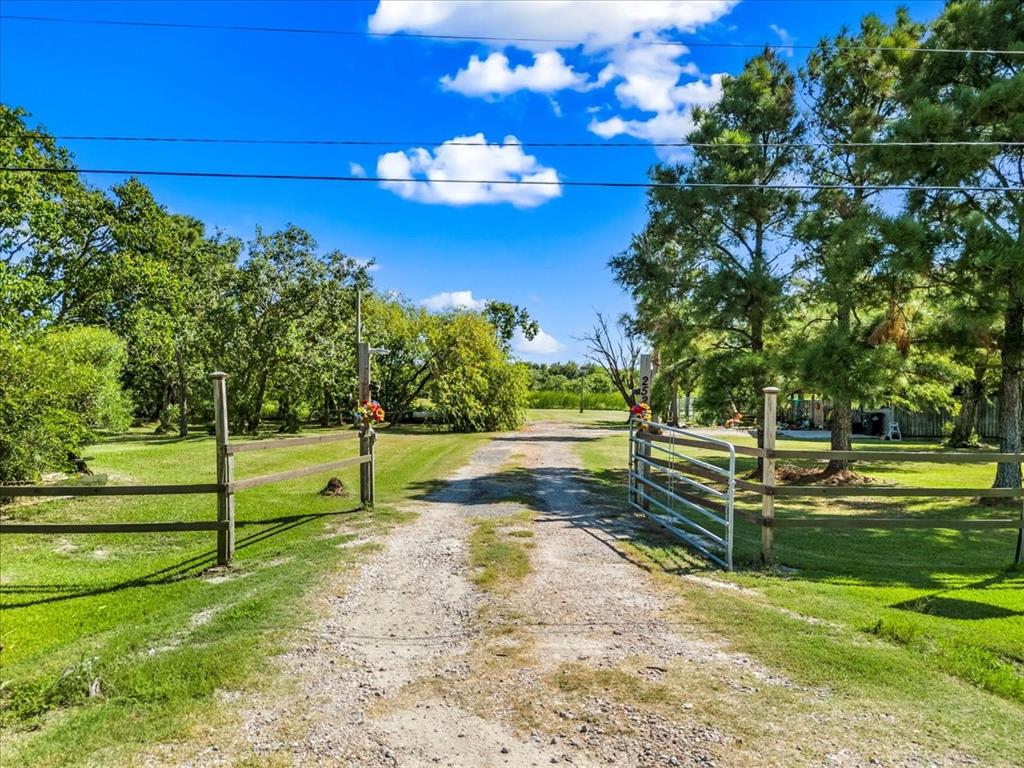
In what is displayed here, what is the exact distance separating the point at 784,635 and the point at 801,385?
863 centimetres

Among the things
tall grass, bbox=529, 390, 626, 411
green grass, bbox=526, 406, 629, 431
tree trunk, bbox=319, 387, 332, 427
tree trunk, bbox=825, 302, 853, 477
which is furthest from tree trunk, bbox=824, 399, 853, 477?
tall grass, bbox=529, 390, 626, 411

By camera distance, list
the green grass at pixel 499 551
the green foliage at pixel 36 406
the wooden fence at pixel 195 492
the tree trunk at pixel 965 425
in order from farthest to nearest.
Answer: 1. the tree trunk at pixel 965 425
2. the green foliage at pixel 36 406
3. the green grass at pixel 499 551
4. the wooden fence at pixel 195 492

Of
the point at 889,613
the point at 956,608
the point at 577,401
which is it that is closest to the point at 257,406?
the point at 889,613

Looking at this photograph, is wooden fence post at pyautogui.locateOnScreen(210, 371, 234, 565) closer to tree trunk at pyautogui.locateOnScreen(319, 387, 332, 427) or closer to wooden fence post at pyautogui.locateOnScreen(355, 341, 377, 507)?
wooden fence post at pyautogui.locateOnScreen(355, 341, 377, 507)

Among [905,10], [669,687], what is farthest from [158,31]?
[905,10]

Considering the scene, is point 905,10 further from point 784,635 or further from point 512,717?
point 512,717

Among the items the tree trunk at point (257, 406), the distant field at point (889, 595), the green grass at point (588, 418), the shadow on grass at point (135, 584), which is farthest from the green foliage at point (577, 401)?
the shadow on grass at point (135, 584)

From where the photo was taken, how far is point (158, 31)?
782 cm

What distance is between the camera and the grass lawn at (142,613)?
2975mm

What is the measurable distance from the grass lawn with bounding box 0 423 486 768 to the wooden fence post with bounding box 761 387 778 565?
423cm

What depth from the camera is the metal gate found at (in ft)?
19.9

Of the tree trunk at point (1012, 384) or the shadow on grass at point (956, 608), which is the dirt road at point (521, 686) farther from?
the tree trunk at point (1012, 384)

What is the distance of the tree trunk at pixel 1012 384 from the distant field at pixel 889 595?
29.3 inches

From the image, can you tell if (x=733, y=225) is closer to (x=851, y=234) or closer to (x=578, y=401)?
(x=851, y=234)
